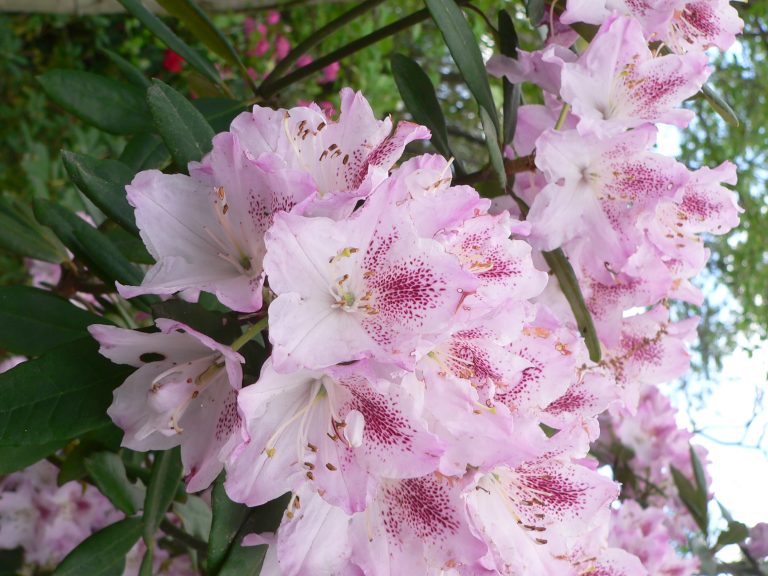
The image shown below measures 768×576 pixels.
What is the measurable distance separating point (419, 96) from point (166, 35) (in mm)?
347

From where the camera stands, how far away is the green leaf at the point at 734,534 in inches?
55.0

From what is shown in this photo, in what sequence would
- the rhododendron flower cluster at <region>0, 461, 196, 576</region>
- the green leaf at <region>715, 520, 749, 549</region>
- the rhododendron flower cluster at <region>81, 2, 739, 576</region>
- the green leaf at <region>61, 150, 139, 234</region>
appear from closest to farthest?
the rhododendron flower cluster at <region>81, 2, 739, 576</region>, the green leaf at <region>61, 150, 139, 234</region>, the rhododendron flower cluster at <region>0, 461, 196, 576</region>, the green leaf at <region>715, 520, 749, 549</region>

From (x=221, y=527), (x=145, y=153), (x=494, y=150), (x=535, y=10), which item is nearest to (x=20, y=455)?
(x=221, y=527)

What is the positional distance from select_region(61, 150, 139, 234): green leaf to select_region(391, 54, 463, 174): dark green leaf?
0.32m

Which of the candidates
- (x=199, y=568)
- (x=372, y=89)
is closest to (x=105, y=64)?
(x=372, y=89)

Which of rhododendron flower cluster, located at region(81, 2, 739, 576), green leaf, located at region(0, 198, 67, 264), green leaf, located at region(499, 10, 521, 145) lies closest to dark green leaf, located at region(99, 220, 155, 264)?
green leaf, located at region(0, 198, 67, 264)

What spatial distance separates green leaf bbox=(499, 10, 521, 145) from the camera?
0.80m

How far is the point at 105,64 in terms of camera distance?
3215 mm

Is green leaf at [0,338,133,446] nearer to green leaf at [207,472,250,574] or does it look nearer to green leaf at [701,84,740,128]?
green leaf at [207,472,250,574]

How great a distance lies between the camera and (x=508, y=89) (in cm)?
81

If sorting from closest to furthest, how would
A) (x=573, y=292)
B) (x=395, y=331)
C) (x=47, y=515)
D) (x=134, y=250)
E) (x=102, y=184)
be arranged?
(x=395, y=331), (x=102, y=184), (x=573, y=292), (x=134, y=250), (x=47, y=515)

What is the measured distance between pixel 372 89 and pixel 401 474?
2.42m

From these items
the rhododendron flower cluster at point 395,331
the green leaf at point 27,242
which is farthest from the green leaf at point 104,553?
the green leaf at point 27,242

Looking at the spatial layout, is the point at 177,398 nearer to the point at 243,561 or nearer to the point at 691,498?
the point at 243,561
